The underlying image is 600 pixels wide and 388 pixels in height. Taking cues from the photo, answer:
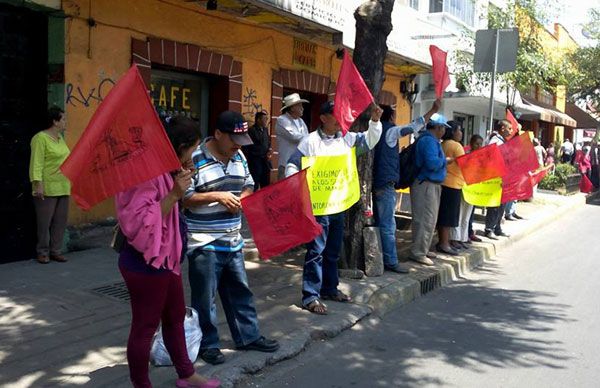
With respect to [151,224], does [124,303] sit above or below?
below

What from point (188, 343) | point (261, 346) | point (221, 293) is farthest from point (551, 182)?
point (188, 343)

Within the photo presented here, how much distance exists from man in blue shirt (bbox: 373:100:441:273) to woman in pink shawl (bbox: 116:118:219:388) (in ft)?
11.7

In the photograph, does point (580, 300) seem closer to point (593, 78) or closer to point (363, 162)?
point (363, 162)

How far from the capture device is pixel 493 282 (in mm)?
7191

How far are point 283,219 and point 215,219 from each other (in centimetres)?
71

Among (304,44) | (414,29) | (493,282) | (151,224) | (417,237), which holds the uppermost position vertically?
(414,29)

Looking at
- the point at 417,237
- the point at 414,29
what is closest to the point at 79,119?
the point at 417,237

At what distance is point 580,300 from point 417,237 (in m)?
1.96

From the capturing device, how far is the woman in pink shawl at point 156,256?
3051 mm

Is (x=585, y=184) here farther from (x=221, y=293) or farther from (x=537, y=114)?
(x=221, y=293)

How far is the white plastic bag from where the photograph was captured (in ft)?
12.4

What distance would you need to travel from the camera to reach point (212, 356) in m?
3.96

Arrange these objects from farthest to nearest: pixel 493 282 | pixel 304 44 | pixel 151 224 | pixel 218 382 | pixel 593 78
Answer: pixel 593 78 < pixel 304 44 < pixel 493 282 < pixel 218 382 < pixel 151 224

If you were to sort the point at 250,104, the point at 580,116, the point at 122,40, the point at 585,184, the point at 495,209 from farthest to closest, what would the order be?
the point at 580,116 → the point at 585,184 → the point at 250,104 → the point at 495,209 → the point at 122,40
